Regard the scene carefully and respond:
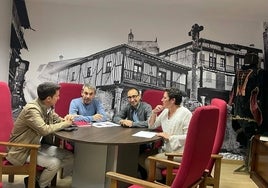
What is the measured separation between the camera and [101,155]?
2.86 m

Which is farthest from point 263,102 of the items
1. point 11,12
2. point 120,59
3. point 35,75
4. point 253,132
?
point 11,12

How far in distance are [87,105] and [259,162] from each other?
7.38 feet

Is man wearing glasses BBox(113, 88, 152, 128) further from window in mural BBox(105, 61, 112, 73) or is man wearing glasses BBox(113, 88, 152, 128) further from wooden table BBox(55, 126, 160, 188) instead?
window in mural BBox(105, 61, 112, 73)

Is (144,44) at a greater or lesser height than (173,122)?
greater

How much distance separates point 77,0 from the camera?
459 cm

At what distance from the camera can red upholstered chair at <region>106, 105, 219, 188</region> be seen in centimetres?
178

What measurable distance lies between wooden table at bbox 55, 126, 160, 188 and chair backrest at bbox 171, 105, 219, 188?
0.76m

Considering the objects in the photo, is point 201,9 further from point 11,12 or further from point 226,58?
point 11,12

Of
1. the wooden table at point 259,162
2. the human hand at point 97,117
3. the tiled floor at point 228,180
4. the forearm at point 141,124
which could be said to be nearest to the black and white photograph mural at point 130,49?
the tiled floor at point 228,180

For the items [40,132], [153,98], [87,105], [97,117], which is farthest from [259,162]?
[40,132]

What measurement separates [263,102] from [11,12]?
392 centimetres

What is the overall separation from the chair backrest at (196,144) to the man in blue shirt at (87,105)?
5.91 ft

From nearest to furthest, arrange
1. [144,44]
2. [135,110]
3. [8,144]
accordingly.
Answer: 1. [8,144]
2. [135,110]
3. [144,44]

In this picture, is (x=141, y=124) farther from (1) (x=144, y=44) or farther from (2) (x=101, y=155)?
(1) (x=144, y=44)
